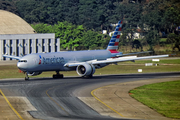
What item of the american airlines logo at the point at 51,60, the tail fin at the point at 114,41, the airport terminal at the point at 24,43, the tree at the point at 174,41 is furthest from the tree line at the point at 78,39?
the american airlines logo at the point at 51,60

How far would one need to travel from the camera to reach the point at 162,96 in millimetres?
40688

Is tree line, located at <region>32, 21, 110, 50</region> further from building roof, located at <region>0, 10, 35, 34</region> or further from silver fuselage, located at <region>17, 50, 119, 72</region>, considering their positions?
silver fuselage, located at <region>17, 50, 119, 72</region>

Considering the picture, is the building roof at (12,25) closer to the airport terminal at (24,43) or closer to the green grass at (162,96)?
the airport terminal at (24,43)

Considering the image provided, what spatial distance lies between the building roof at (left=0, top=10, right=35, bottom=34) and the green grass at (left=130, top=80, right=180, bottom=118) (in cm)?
9118

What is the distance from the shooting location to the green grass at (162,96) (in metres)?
33.5

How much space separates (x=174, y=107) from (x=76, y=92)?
12588mm

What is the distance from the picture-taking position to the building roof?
5300 inches

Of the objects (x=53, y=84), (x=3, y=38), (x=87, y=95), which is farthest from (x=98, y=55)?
(x=3, y=38)

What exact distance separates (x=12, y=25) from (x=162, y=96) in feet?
350

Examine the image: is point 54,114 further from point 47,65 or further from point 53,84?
point 47,65

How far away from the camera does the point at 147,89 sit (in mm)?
45875

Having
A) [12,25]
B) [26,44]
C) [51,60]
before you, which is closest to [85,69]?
[51,60]

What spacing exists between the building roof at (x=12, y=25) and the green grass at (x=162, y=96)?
3590 inches

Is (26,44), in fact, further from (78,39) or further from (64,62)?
(64,62)
